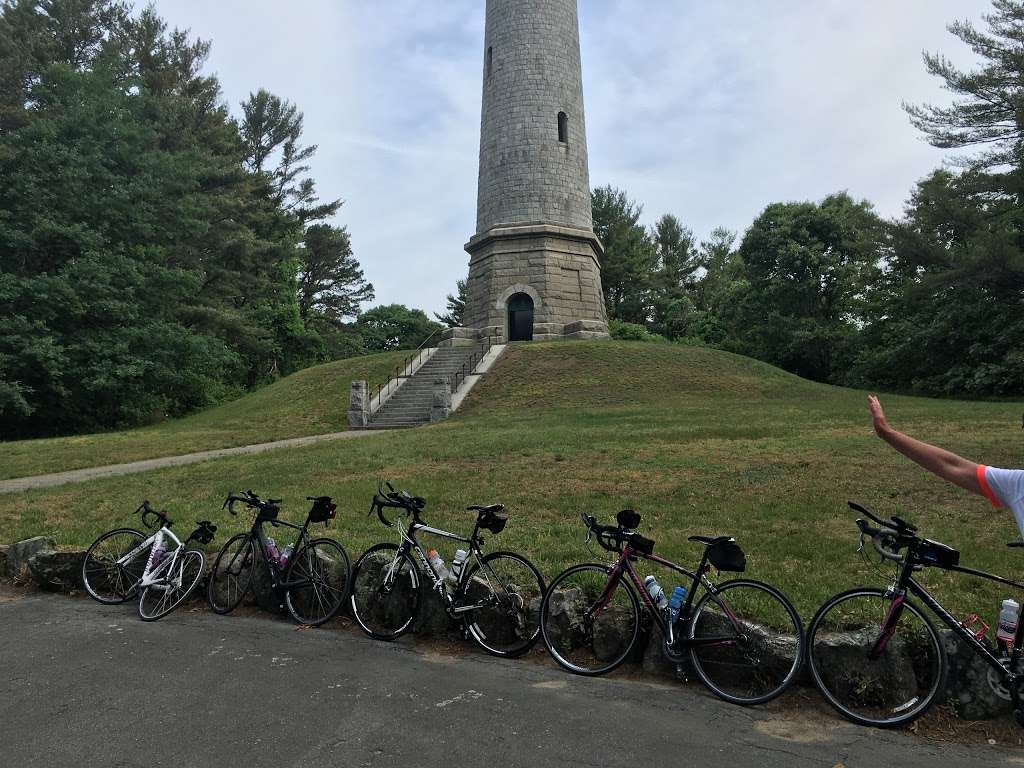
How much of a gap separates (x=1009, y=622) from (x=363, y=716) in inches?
147

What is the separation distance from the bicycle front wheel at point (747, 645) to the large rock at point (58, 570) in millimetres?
6132

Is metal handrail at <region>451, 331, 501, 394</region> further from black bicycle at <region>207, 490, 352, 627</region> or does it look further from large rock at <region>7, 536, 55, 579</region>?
black bicycle at <region>207, 490, 352, 627</region>

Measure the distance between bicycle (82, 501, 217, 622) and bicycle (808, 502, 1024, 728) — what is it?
210 inches

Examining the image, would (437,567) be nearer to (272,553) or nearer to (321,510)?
(321,510)

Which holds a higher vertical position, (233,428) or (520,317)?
(520,317)

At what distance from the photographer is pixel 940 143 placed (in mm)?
25094

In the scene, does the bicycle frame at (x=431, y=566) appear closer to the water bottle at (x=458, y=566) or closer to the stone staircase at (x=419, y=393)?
the water bottle at (x=458, y=566)

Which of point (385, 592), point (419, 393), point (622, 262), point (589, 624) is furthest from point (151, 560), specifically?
point (622, 262)

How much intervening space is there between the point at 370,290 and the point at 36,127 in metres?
31.9

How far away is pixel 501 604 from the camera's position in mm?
5227

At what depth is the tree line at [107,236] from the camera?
24281mm

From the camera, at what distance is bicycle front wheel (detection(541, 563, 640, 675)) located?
15.9ft

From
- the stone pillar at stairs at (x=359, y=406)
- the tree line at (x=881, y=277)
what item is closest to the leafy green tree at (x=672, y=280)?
the tree line at (x=881, y=277)

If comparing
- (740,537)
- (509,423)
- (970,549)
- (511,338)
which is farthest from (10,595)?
(511,338)
